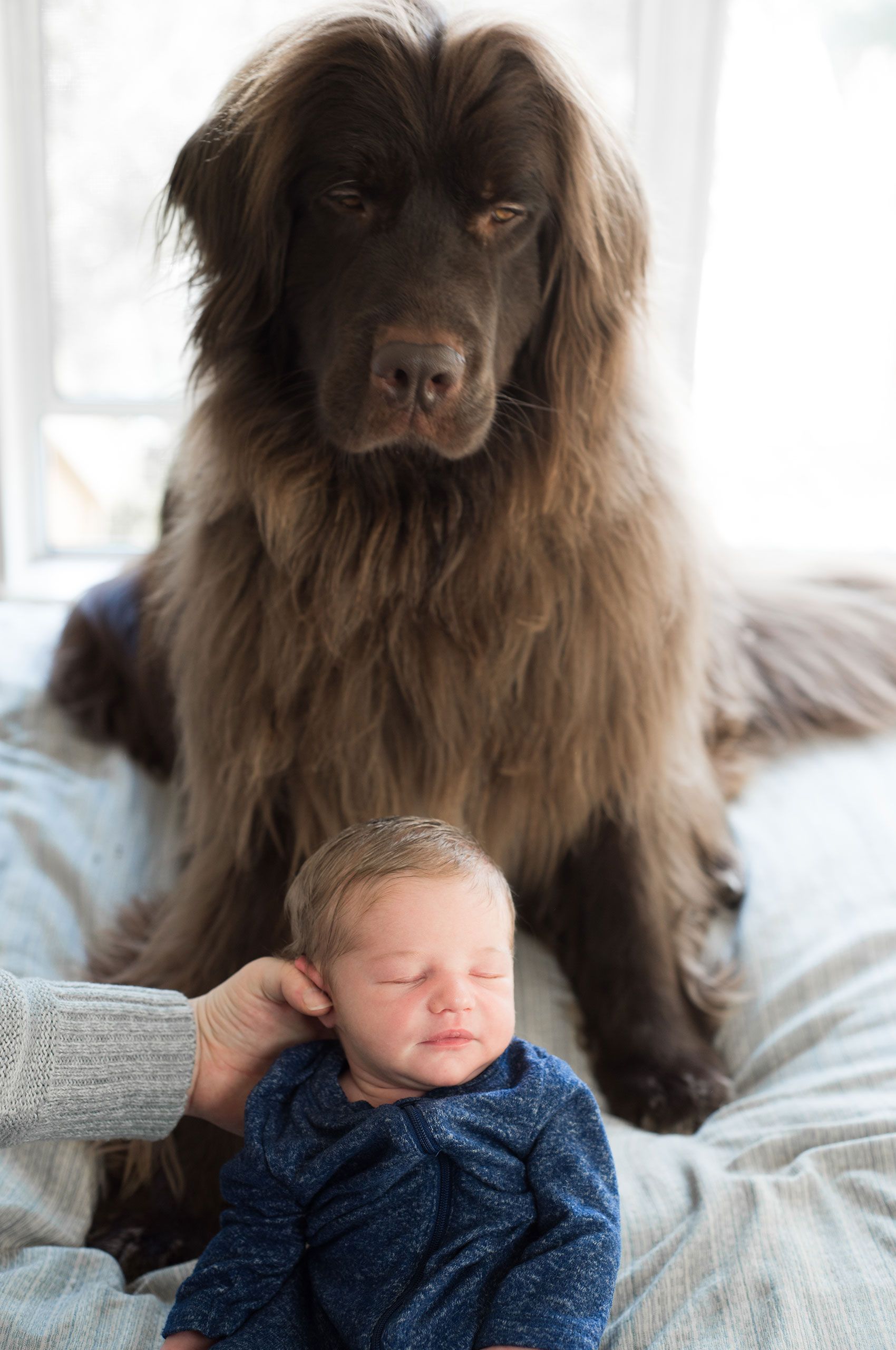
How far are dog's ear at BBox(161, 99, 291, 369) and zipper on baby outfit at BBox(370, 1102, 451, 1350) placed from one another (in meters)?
0.93

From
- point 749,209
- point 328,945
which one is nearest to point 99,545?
point 749,209

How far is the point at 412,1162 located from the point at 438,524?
0.75 m

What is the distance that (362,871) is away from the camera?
1.06 m

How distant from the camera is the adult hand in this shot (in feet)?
3.84

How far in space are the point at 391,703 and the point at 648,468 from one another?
1.43ft

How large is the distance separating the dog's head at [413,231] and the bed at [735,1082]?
0.76 metres

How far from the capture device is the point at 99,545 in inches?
127

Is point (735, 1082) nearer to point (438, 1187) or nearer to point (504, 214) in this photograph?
point (438, 1187)

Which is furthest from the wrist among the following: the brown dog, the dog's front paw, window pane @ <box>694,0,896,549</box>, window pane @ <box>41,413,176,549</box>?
window pane @ <box>41,413,176,549</box>

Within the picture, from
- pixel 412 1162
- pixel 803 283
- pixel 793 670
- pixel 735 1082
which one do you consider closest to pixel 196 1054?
pixel 412 1162

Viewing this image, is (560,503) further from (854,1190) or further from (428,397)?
(854,1190)

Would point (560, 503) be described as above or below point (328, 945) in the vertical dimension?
above

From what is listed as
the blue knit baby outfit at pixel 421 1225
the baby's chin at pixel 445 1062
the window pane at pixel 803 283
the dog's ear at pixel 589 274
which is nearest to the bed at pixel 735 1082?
the blue knit baby outfit at pixel 421 1225

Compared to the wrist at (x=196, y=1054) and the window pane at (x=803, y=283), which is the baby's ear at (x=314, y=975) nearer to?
the wrist at (x=196, y=1054)
